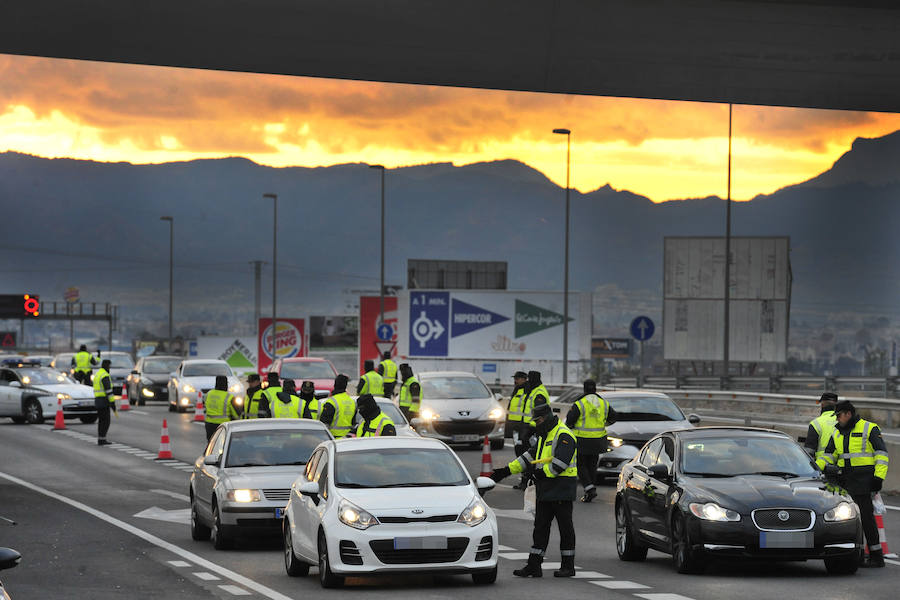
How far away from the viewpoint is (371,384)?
28.8 meters

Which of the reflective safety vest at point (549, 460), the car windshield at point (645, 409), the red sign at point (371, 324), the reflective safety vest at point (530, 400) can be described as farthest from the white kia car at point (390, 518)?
the red sign at point (371, 324)

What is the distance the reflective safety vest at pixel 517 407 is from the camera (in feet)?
79.6

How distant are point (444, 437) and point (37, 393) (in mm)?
15562

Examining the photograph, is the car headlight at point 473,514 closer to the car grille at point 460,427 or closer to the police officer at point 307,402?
the police officer at point 307,402

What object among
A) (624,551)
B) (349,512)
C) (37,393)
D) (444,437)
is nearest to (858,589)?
(624,551)

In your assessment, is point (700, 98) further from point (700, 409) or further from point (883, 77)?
point (700, 409)

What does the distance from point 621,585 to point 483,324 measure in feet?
168

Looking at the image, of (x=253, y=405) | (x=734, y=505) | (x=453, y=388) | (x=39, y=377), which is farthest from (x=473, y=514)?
(x=39, y=377)

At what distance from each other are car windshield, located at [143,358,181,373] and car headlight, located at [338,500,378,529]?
39613 mm

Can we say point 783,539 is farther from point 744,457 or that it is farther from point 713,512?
point 744,457

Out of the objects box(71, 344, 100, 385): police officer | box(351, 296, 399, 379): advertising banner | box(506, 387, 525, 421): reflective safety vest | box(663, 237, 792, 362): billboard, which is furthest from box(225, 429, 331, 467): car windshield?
box(663, 237, 792, 362): billboard

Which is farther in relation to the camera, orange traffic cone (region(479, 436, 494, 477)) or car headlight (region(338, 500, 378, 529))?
orange traffic cone (region(479, 436, 494, 477))

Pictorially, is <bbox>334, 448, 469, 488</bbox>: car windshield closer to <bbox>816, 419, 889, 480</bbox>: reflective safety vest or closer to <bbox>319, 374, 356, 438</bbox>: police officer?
<bbox>816, 419, 889, 480</bbox>: reflective safety vest

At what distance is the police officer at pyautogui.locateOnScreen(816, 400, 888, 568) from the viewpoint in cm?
1561
